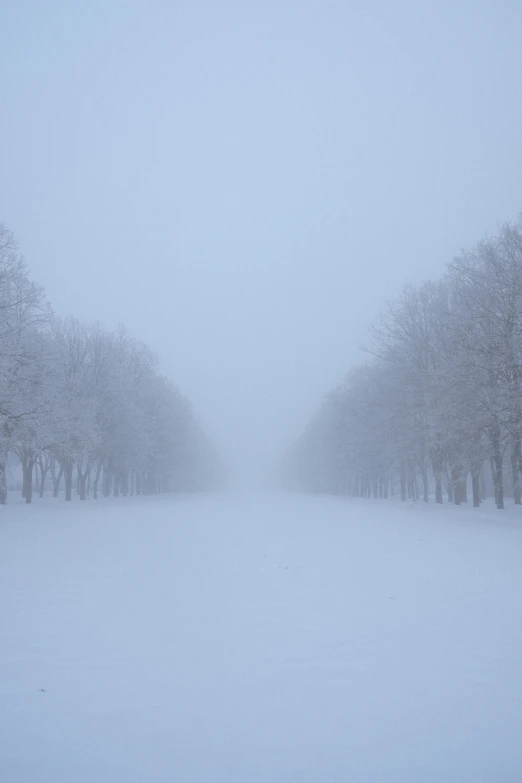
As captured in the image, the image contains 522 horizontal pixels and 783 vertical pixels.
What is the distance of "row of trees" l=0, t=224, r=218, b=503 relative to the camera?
26031 mm

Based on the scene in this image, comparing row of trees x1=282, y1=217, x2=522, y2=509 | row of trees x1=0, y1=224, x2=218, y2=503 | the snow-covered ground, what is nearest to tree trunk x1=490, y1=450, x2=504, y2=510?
row of trees x1=282, y1=217, x2=522, y2=509

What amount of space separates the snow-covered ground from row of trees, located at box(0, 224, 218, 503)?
50.5ft

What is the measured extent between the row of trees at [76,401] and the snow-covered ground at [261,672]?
1539cm

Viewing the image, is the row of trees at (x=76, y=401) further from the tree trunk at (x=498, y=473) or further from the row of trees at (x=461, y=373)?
the tree trunk at (x=498, y=473)

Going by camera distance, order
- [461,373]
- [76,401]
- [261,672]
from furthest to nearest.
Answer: [76,401]
[461,373]
[261,672]

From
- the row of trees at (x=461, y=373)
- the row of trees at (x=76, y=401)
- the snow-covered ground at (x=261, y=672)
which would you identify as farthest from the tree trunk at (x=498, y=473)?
the row of trees at (x=76, y=401)

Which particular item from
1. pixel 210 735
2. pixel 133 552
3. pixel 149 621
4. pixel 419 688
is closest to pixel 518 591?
pixel 419 688

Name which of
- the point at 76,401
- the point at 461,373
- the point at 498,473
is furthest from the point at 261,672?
the point at 76,401

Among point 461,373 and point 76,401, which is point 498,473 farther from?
point 76,401

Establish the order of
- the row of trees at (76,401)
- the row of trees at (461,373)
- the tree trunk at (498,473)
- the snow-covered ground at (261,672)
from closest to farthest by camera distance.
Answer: the snow-covered ground at (261,672) < the row of trees at (461,373) < the tree trunk at (498,473) < the row of trees at (76,401)

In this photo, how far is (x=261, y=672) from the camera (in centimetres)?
626

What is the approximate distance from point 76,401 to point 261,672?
33.6 meters

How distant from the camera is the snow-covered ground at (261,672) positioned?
15.0 feet

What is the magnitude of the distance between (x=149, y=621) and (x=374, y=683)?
3.70 m
